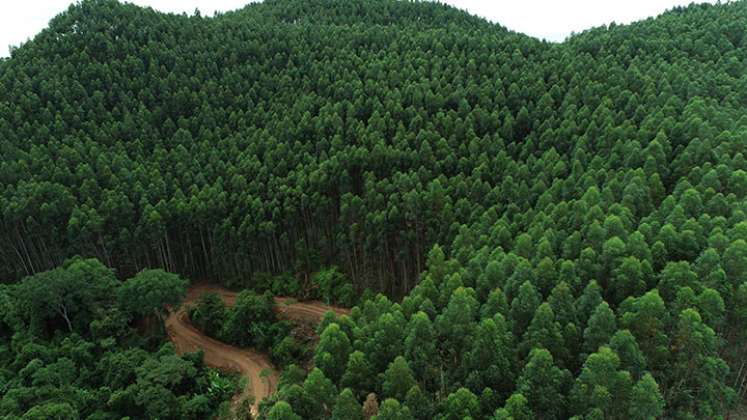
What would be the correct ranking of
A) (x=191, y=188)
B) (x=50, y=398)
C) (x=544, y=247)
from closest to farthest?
(x=544, y=247), (x=50, y=398), (x=191, y=188)

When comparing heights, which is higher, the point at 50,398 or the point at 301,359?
the point at 50,398

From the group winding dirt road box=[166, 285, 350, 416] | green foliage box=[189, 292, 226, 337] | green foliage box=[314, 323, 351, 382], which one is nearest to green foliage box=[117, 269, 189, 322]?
green foliage box=[189, 292, 226, 337]

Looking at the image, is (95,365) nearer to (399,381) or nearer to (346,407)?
(346,407)

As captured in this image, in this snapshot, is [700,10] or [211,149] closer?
[211,149]

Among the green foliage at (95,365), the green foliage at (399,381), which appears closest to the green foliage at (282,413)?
the green foliage at (399,381)

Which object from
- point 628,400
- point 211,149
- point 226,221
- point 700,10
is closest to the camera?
point 628,400

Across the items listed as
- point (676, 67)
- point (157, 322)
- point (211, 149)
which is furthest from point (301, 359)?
point (676, 67)

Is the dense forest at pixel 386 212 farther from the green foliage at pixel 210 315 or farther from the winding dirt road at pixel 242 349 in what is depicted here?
the winding dirt road at pixel 242 349

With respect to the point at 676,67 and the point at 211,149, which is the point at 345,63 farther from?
the point at 676,67
